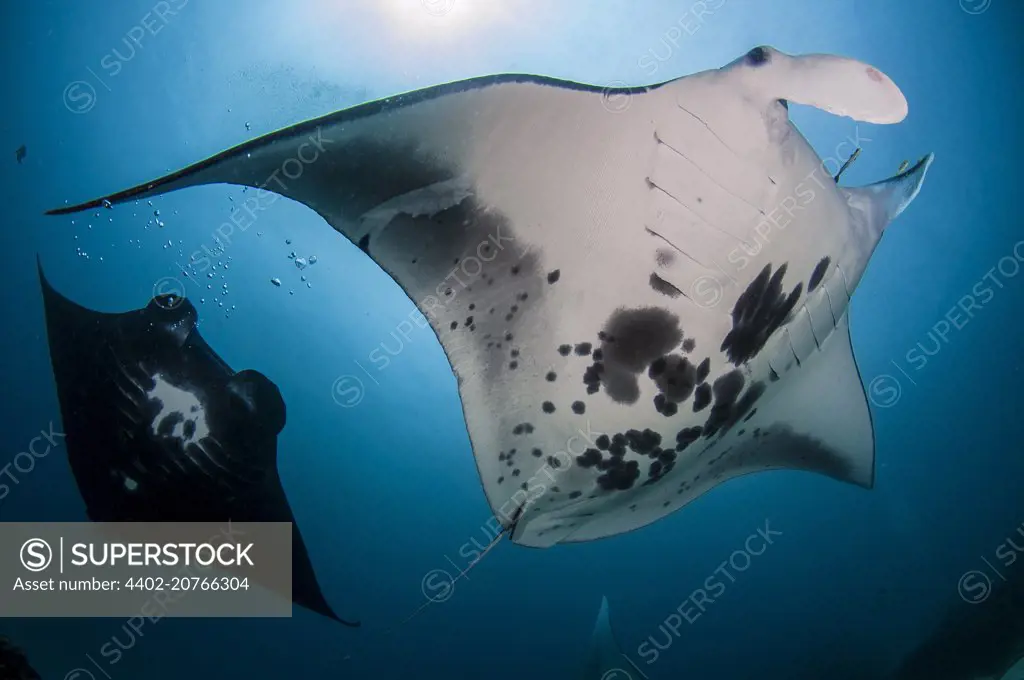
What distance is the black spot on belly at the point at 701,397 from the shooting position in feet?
6.10

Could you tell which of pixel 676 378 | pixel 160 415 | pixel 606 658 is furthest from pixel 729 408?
pixel 606 658

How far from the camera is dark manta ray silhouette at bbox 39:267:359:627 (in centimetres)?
341

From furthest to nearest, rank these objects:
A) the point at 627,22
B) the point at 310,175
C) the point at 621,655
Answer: the point at 621,655, the point at 627,22, the point at 310,175

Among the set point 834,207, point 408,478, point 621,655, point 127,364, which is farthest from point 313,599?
point 834,207

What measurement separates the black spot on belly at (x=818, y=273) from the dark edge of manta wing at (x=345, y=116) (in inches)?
34.9

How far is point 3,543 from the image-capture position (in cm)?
496

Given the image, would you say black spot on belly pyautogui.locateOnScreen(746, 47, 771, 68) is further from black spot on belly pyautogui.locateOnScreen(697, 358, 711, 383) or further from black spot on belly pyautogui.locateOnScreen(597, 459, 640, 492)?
black spot on belly pyautogui.locateOnScreen(597, 459, 640, 492)

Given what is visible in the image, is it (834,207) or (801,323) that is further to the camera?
(801,323)

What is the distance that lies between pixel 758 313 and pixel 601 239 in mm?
640

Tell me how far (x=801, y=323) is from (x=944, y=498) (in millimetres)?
6959

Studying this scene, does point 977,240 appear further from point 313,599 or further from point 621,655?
point 313,599

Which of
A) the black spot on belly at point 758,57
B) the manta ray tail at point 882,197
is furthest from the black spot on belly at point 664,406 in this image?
the black spot on belly at point 758,57

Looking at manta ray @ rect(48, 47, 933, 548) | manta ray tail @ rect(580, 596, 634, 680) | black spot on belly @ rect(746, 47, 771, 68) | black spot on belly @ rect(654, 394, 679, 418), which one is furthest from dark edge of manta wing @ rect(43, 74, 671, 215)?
manta ray tail @ rect(580, 596, 634, 680)

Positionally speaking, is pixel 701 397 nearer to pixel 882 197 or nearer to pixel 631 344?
pixel 631 344
